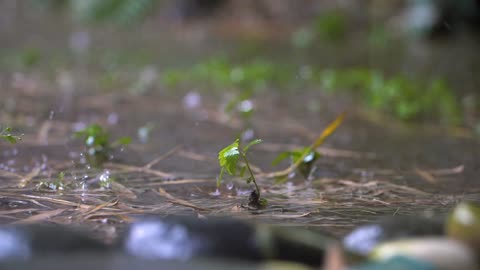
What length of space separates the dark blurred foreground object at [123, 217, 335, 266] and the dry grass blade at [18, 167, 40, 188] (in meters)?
0.82

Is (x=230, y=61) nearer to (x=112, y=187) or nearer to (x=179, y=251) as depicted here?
(x=112, y=187)

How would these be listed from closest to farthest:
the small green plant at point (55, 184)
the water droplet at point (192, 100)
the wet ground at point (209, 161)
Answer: the wet ground at point (209, 161) < the small green plant at point (55, 184) < the water droplet at point (192, 100)

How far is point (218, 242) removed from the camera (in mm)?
1223

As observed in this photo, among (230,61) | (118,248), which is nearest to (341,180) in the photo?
(118,248)

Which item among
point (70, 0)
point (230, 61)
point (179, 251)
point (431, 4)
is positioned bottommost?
point (179, 251)

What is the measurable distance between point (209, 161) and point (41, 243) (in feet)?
4.36

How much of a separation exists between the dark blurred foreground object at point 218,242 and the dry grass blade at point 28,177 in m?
0.82

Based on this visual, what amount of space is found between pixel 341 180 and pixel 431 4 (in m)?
6.42

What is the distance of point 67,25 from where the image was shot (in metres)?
9.59

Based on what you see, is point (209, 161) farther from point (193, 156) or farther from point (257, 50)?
point (257, 50)

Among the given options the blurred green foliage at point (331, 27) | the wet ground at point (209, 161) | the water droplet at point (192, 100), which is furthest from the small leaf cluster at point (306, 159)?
the blurred green foliage at point (331, 27)

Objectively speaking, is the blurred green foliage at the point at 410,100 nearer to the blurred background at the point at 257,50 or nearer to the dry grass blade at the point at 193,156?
the blurred background at the point at 257,50

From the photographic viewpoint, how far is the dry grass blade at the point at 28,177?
6.55 ft

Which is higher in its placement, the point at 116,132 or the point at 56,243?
the point at 116,132
